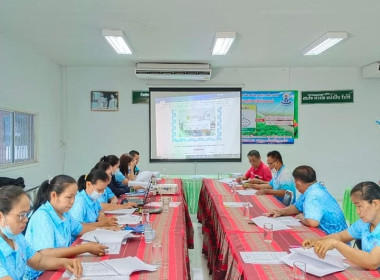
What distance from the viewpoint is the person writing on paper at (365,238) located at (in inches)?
59.9

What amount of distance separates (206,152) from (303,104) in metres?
2.05

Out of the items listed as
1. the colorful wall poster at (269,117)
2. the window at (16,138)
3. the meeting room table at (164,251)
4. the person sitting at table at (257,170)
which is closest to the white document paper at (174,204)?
the meeting room table at (164,251)

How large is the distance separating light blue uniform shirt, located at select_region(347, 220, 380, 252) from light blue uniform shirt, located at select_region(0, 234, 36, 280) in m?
1.64

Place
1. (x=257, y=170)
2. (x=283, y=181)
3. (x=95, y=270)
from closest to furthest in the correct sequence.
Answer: (x=95, y=270) < (x=283, y=181) < (x=257, y=170)

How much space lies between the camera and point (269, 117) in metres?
6.15

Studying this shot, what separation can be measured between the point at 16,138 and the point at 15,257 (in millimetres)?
3625

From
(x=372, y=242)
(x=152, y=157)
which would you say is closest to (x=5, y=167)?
(x=152, y=157)

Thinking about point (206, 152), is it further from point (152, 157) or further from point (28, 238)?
point (28, 238)

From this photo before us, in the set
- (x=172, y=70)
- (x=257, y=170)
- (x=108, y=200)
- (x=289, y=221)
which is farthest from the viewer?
(x=172, y=70)

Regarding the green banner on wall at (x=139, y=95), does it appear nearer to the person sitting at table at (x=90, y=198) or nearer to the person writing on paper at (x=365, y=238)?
the person sitting at table at (x=90, y=198)

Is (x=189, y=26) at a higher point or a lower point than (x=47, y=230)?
higher

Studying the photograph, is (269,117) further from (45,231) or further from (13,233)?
(13,233)

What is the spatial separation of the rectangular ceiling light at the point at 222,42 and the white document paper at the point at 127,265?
120 inches

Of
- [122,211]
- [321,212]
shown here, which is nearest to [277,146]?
[321,212]
